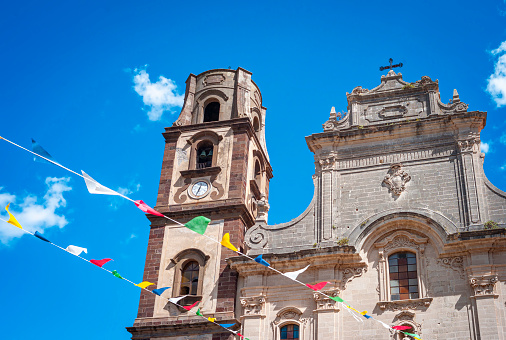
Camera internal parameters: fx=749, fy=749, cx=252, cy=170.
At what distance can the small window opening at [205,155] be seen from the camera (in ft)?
106

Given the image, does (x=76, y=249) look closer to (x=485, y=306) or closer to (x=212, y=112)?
(x=485, y=306)

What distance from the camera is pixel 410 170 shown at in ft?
93.9

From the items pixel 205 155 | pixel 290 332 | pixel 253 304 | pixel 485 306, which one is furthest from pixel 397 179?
pixel 205 155

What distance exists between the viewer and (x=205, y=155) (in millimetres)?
32594

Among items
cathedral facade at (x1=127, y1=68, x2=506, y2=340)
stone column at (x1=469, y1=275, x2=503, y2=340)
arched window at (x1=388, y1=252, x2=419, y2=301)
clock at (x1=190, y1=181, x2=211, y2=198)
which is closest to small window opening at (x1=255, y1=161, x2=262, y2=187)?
cathedral facade at (x1=127, y1=68, x2=506, y2=340)

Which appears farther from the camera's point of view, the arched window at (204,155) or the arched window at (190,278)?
the arched window at (204,155)

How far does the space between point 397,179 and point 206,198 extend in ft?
25.7

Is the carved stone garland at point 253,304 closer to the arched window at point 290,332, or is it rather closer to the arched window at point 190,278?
the arched window at point 290,332

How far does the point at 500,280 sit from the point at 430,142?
20.8ft

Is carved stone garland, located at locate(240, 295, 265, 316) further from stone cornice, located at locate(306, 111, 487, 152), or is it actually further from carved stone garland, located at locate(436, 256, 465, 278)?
stone cornice, located at locate(306, 111, 487, 152)

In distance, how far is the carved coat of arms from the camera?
28.1 meters

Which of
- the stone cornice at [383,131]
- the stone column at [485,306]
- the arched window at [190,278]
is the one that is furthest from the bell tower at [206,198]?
the stone column at [485,306]

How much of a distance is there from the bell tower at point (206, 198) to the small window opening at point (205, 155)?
0.04 m

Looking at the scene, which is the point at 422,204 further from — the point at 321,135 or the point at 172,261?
the point at 172,261
